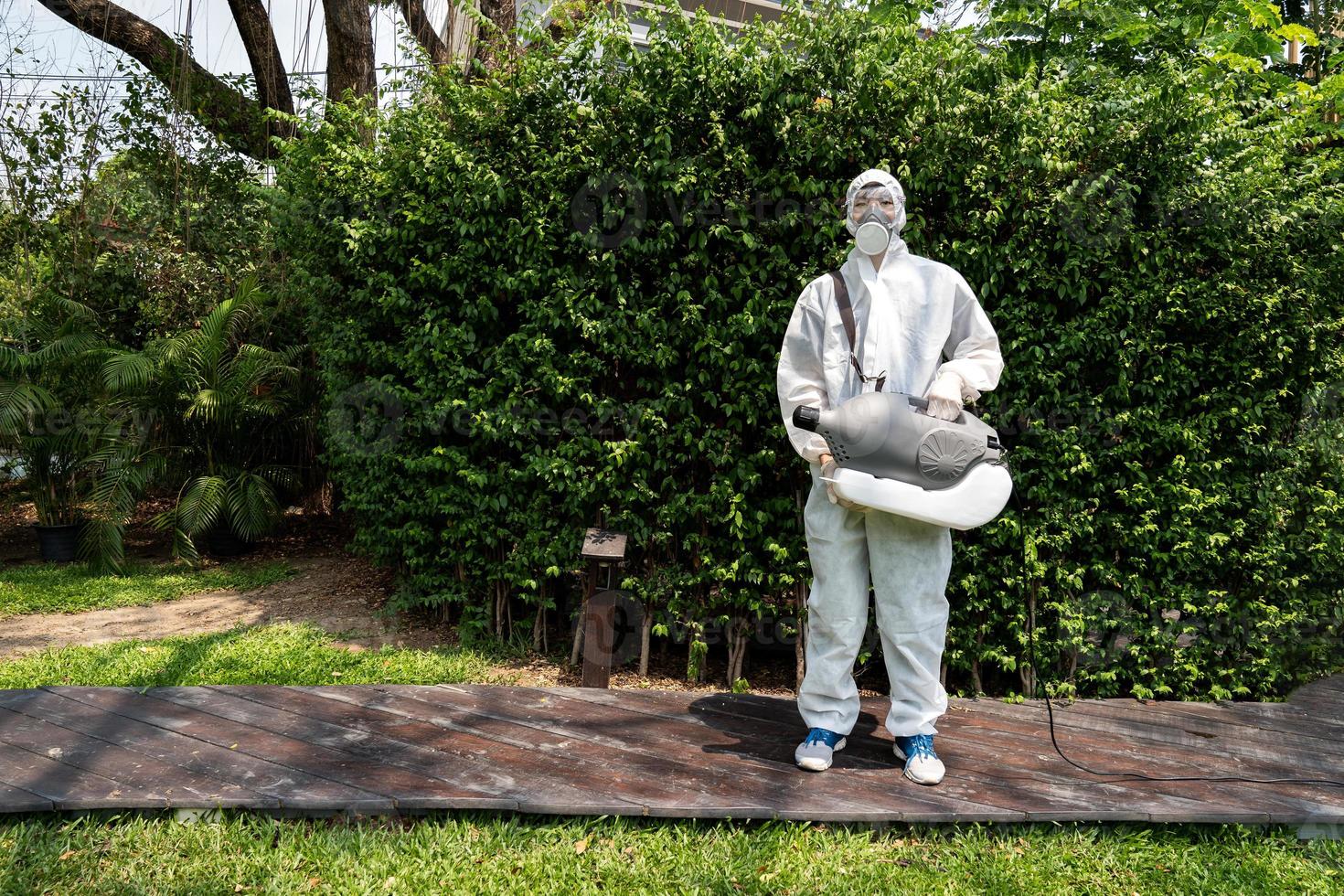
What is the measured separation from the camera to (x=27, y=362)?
711 cm

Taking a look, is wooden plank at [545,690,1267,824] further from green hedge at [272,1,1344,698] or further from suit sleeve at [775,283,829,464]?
suit sleeve at [775,283,829,464]

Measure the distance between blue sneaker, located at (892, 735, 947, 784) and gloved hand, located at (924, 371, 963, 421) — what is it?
115 cm

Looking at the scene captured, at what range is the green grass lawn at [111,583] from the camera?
19.7 feet

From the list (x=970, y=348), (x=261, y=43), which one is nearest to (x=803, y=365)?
(x=970, y=348)

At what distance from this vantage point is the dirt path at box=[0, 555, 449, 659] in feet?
17.1

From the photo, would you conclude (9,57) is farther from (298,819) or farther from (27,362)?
(298,819)

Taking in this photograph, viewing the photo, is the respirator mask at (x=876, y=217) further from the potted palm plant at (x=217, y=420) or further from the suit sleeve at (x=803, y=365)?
the potted palm plant at (x=217, y=420)

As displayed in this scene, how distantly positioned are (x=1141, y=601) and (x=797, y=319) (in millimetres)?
2118

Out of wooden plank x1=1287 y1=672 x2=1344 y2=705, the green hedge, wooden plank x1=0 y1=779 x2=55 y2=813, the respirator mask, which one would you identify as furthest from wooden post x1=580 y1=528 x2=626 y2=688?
wooden plank x1=1287 y1=672 x2=1344 y2=705

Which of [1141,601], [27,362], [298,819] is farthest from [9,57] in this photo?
[1141,601]

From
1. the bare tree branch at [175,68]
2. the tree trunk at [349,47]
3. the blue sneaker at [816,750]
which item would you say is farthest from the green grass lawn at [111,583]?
the blue sneaker at [816,750]

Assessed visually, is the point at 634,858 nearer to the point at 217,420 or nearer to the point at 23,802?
the point at 23,802

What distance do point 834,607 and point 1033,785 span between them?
89 centimetres

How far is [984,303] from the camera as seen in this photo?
3932 mm
